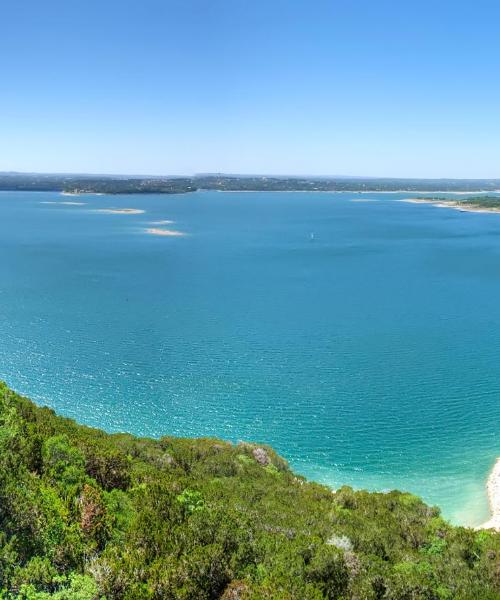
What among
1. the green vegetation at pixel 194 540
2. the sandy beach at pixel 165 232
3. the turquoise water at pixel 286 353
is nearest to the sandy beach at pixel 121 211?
the sandy beach at pixel 165 232

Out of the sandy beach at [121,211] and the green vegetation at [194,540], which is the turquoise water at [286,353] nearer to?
the green vegetation at [194,540]

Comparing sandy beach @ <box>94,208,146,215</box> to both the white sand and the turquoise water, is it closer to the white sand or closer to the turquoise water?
the turquoise water

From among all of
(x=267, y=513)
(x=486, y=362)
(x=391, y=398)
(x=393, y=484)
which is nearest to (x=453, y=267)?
(x=486, y=362)

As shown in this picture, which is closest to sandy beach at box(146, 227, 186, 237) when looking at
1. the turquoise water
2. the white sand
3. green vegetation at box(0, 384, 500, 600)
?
the turquoise water

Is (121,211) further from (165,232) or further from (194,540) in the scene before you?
(194,540)

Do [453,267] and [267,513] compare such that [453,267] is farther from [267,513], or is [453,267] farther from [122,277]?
[267,513]

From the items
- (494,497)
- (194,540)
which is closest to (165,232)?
(494,497)

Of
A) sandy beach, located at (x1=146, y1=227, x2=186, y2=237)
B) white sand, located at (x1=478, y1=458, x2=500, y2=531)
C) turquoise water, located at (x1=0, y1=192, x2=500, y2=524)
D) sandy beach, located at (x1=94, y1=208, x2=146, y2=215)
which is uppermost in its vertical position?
sandy beach, located at (x1=94, y1=208, x2=146, y2=215)
